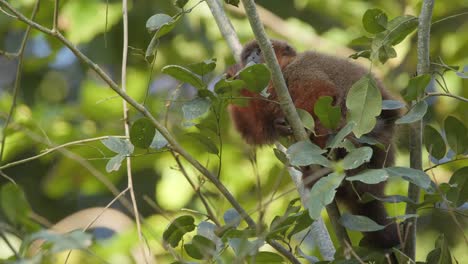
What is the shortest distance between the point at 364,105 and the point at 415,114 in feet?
0.44

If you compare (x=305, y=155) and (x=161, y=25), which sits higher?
(x=161, y=25)

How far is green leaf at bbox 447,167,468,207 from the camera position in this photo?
198cm

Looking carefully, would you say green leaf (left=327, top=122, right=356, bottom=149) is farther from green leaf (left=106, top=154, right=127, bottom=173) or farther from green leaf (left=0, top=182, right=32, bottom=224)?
green leaf (left=0, top=182, right=32, bottom=224)

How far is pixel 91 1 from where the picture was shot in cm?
400

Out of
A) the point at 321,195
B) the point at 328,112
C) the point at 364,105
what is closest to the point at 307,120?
the point at 328,112

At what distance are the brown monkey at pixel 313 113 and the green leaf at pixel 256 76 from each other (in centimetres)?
45

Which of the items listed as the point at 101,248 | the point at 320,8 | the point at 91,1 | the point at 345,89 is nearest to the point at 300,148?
the point at 345,89

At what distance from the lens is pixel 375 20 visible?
2.03m

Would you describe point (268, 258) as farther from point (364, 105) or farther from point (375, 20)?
point (375, 20)

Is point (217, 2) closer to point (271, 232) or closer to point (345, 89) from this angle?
point (345, 89)

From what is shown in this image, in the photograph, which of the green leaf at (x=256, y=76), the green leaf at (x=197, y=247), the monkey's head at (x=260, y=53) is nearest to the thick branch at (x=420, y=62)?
the green leaf at (x=256, y=76)

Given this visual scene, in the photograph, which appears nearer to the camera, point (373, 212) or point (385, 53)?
point (385, 53)

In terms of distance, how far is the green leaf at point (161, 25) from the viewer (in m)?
1.94

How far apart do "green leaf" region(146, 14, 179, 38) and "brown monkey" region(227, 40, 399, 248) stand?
0.49m
